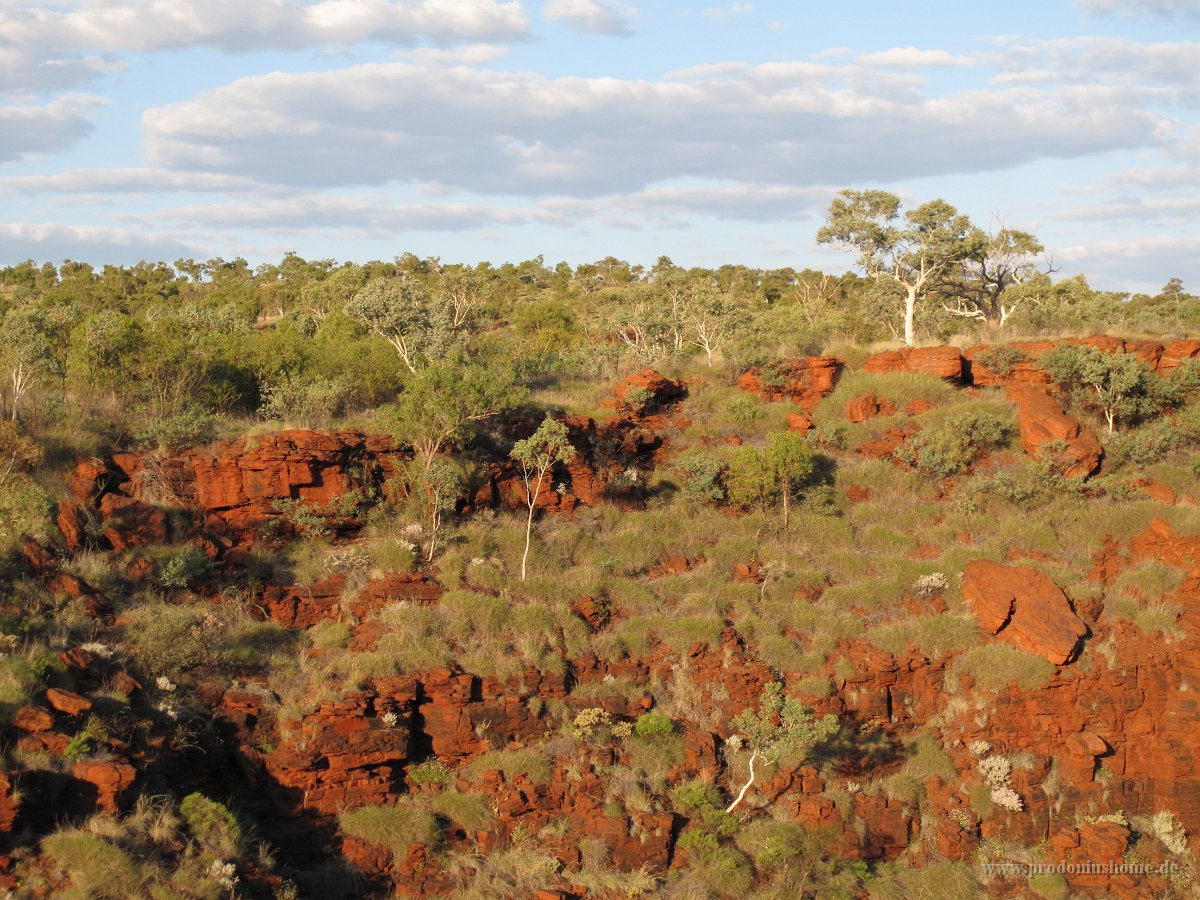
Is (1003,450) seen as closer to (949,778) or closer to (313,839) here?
(949,778)

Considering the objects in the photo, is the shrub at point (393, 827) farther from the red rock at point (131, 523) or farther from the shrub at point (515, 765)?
the red rock at point (131, 523)

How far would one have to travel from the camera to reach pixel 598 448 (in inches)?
815

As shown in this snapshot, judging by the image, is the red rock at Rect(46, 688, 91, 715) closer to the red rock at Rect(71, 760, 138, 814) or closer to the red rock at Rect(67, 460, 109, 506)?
the red rock at Rect(71, 760, 138, 814)

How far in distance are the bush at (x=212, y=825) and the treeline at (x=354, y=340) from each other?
26.5 feet

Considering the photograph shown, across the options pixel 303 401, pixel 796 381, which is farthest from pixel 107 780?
pixel 796 381

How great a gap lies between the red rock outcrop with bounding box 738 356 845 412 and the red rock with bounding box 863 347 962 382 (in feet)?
3.55

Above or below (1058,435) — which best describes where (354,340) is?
above

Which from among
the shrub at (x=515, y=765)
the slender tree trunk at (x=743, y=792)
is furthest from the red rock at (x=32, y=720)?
the slender tree trunk at (x=743, y=792)

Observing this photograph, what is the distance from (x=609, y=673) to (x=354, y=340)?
12.7 metres

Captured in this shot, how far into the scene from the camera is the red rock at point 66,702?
11523mm

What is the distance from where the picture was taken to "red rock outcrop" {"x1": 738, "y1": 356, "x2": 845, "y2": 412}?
24156mm

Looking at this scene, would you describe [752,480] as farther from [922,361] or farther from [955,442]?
[922,361]

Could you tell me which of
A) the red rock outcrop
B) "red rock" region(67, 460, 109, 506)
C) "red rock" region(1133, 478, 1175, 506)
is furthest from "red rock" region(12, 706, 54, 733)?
"red rock" region(1133, 478, 1175, 506)

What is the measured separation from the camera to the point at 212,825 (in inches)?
447
